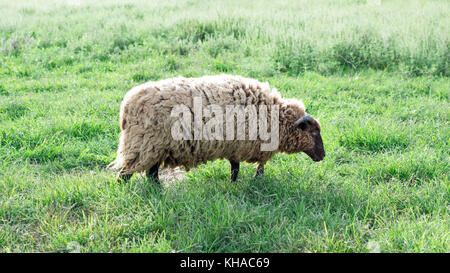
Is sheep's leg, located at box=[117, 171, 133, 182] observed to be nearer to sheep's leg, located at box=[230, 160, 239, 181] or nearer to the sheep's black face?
sheep's leg, located at box=[230, 160, 239, 181]

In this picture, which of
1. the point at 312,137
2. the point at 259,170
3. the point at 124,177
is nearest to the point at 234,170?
the point at 259,170

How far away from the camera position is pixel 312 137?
439 cm

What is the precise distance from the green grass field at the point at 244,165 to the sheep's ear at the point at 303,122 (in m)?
0.53

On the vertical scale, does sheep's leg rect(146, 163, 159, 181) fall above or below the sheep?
below

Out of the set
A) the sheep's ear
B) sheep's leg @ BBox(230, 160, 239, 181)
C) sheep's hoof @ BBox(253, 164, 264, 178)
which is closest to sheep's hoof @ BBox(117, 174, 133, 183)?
sheep's leg @ BBox(230, 160, 239, 181)

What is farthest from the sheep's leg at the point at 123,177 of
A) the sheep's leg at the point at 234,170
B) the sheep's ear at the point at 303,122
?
the sheep's ear at the point at 303,122

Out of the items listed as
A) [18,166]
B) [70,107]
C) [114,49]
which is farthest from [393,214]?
[114,49]

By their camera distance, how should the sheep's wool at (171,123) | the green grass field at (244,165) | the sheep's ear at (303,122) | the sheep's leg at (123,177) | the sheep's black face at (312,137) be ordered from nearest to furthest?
the green grass field at (244,165) < the sheep's wool at (171,123) < the sheep's leg at (123,177) < the sheep's ear at (303,122) < the sheep's black face at (312,137)

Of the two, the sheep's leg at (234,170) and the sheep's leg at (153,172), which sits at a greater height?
the sheep's leg at (153,172)

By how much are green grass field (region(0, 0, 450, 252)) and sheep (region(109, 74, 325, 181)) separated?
1.01 feet

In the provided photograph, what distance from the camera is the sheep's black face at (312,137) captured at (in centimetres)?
432

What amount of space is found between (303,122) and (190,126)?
4.40ft

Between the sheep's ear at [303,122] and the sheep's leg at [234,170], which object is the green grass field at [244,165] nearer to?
the sheep's leg at [234,170]

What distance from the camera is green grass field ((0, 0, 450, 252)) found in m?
3.22
